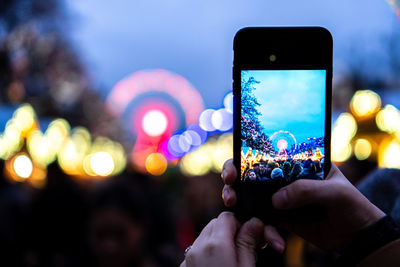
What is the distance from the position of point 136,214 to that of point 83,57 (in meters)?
43.3

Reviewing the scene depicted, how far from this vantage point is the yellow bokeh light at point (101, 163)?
46719mm

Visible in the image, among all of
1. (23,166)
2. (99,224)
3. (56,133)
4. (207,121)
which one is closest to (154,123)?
(56,133)

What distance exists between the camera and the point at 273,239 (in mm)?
1305

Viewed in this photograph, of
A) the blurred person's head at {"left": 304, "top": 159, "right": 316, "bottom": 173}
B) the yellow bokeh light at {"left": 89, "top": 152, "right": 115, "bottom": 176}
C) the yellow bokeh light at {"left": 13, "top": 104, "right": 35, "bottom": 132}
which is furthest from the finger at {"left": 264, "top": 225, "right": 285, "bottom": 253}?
the yellow bokeh light at {"left": 89, "top": 152, "right": 115, "bottom": 176}

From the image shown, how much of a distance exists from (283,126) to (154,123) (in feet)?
107

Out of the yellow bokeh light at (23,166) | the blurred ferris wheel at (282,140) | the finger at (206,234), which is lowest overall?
the yellow bokeh light at (23,166)

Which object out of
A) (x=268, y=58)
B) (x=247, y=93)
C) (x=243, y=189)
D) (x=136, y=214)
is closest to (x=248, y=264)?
(x=243, y=189)

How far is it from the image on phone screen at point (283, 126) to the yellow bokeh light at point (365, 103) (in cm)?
1081

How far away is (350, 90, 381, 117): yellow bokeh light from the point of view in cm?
1181

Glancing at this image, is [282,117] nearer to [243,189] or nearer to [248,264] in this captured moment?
[243,189]

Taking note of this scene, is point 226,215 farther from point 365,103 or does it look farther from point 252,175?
point 365,103

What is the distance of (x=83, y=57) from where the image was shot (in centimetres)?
4459

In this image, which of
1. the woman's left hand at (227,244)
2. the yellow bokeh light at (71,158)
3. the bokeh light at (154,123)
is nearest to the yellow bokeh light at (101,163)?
the yellow bokeh light at (71,158)

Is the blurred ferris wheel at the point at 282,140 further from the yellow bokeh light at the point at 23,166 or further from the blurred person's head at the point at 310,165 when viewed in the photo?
the yellow bokeh light at the point at 23,166
